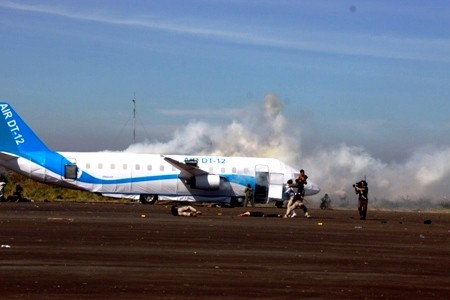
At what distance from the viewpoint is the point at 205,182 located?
7606 cm

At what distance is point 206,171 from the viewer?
7662 cm

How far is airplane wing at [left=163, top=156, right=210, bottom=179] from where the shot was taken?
75.9m

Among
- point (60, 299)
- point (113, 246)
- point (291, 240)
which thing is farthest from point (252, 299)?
point (291, 240)

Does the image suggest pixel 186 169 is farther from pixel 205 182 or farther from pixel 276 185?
pixel 276 185

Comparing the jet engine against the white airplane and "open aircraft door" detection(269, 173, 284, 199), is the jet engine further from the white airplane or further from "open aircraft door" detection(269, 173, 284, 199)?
"open aircraft door" detection(269, 173, 284, 199)

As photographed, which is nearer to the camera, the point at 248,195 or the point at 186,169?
the point at 248,195

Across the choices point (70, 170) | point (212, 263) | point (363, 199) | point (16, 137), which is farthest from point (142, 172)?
point (212, 263)

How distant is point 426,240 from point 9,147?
144ft

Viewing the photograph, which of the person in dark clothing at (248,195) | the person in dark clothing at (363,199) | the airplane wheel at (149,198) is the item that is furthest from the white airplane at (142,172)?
the person in dark clothing at (363,199)

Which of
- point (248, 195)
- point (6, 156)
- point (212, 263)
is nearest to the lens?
point (212, 263)

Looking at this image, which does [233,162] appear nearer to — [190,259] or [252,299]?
[190,259]

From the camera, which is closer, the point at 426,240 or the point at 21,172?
the point at 426,240

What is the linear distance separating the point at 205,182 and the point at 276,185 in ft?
15.6

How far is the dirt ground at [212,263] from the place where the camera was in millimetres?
17156
